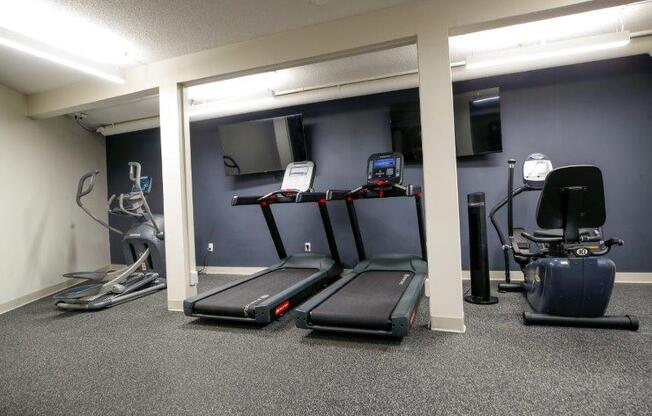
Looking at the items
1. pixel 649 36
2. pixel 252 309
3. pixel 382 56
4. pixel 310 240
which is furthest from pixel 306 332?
pixel 649 36

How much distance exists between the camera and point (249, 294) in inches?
140

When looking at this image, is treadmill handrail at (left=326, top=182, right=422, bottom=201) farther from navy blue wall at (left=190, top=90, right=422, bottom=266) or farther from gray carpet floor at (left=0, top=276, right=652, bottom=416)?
gray carpet floor at (left=0, top=276, right=652, bottom=416)

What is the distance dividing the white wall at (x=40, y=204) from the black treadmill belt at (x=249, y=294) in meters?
3.08

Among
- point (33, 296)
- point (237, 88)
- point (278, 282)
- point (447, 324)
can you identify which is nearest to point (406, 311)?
point (447, 324)

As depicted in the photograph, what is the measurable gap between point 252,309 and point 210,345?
17.6 inches

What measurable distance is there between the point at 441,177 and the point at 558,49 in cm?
200

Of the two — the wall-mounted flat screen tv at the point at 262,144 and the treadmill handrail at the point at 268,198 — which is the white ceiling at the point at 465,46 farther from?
the treadmill handrail at the point at 268,198

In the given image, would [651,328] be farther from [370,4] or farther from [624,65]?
[370,4]

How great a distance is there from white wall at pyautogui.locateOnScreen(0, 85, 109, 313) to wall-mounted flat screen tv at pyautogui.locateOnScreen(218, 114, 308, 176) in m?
2.48

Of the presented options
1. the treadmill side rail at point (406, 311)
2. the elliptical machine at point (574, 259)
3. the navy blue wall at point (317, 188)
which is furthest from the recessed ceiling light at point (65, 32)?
the elliptical machine at point (574, 259)

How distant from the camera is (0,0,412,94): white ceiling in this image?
2818mm

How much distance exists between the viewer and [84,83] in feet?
14.0

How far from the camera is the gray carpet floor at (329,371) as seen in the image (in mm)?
1884

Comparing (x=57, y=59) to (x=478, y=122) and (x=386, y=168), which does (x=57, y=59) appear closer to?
(x=386, y=168)
